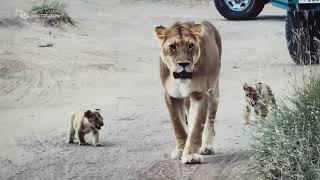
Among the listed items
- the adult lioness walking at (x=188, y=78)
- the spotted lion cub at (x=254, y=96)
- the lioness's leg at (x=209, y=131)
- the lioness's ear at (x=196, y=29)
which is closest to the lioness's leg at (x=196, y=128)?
the adult lioness walking at (x=188, y=78)

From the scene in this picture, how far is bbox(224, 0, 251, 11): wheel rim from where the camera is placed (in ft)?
61.3

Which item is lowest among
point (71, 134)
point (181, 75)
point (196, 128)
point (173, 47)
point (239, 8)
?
point (239, 8)

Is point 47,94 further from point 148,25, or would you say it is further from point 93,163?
point 148,25

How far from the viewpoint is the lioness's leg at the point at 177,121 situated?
24.3ft

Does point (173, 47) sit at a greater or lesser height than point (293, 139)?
greater

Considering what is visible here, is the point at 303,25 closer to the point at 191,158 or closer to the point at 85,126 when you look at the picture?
the point at 85,126

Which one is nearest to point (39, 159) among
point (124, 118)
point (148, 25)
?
point (124, 118)

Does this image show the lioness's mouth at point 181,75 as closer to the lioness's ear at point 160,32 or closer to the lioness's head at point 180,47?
the lioness's head at point 180,47

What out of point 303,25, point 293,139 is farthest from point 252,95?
point 303,25

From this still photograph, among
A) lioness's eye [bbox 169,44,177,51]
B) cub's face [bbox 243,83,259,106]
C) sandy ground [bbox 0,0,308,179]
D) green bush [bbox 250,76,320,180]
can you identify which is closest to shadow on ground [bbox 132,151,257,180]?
sandy ground [bbox 0,0,308,179]

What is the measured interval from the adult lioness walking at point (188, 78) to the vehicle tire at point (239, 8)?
11.3 meters

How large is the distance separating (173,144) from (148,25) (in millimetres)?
10787

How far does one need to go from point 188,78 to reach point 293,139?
1211mm

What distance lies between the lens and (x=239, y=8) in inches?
743
